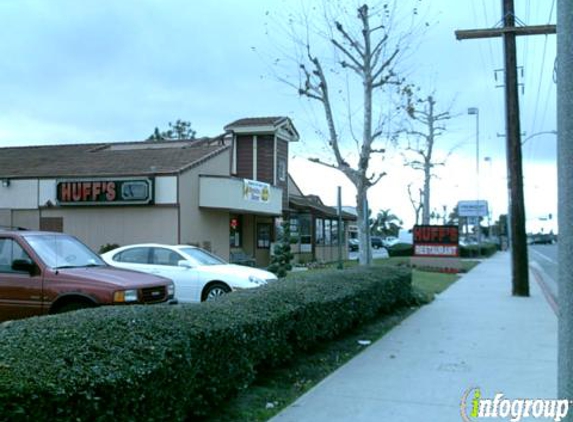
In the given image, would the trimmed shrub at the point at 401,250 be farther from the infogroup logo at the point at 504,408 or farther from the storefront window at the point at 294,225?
the infogroup logo at the point at 504,408

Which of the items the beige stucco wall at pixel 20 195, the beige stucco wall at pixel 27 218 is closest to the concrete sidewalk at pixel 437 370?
the beige stucco wall at pixel 27 218

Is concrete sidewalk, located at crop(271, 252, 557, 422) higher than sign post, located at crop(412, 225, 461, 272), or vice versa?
sign post, located at crop(412, 225, 461, 272)

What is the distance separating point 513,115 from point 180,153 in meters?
13.4

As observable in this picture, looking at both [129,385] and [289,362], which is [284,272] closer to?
[289,362]

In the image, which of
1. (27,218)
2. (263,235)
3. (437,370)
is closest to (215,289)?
(437,370)

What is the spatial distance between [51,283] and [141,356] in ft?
15.7

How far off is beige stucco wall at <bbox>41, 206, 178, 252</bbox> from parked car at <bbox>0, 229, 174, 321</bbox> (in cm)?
1252

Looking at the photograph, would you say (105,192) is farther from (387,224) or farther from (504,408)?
(387,224)

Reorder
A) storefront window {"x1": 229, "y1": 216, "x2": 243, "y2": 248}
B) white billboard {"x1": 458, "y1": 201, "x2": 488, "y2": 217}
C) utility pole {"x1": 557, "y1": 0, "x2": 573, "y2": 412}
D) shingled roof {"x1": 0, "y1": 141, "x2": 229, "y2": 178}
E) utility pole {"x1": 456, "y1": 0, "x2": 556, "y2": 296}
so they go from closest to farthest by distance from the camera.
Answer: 1. utility pole {"x1": 557, "y1": 0, "x2": 573, "y2": 412}
2. utility pole {"x1": 456, "y1": 0, "x2": 556, "y2": 296}
3. shingled roof {"x1": 0, "y1": 141, "x2": 229, "y2": 178}
4. storefront window {"x1": 229, "y1": 216, "x2": 243, "y2": 248}
5. white billboard {"x1": 458, "y1": 201, "x2": 488, "y2": 217}

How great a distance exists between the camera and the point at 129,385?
14.1ft

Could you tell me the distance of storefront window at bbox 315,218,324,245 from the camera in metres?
35.1

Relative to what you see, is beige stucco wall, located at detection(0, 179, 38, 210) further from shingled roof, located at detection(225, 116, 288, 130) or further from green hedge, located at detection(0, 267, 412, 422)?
green hedge, located at detection(0, 267, 412, 422)

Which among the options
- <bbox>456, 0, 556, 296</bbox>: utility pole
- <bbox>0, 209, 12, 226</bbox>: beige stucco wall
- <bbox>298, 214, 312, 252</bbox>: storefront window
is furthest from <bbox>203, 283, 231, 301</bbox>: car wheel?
<bbox>298, 214, 312, 252</bbox>: storefront window

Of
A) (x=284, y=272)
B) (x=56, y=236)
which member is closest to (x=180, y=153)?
(x=284, y=272)
